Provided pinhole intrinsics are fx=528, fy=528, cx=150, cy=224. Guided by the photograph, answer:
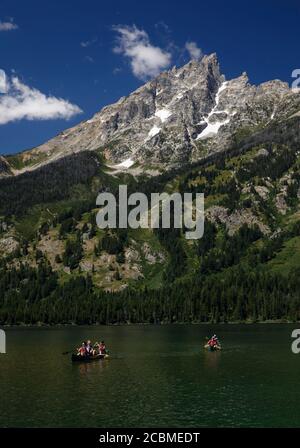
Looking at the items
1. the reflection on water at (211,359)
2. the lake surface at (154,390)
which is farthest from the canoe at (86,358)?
the reflection on water at (211,359)

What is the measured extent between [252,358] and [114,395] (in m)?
49.9

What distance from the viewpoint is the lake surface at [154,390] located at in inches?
2402

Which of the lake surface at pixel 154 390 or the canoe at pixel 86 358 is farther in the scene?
the canoe at pixel 86 358

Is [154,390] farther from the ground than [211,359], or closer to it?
closer to it

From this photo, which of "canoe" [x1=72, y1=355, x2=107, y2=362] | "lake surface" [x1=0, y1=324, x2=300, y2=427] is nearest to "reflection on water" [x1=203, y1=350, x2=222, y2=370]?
"lake surface" [x1=0, y1=324, x2=300, y2=427]

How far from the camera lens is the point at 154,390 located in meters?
79.4

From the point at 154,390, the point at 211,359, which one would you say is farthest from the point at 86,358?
the point at 154,390

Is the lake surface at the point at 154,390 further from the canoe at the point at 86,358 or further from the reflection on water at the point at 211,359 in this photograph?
the canoe at the point at 86,358

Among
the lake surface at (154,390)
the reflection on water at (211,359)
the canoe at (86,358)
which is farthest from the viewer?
the canoe at (86,358)

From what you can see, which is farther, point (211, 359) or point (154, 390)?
point (211, 359)

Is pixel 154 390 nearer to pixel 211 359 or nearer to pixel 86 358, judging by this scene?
pixel 211 359
